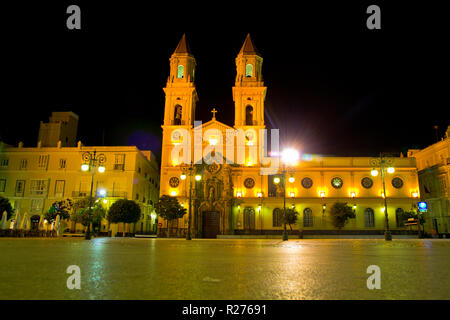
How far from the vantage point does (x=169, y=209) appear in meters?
39.1

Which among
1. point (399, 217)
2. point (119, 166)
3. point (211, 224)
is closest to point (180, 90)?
point (119, 166)

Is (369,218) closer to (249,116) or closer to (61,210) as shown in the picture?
(249,116)

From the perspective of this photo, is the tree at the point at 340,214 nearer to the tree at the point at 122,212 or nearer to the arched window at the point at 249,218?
the arched window at the point at 249,218

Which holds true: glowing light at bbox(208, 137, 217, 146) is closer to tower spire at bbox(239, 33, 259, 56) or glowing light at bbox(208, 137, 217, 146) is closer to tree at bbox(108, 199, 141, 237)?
tree at bbox(108, 199, 141, 237)

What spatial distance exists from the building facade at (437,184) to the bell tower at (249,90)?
26.7 metres

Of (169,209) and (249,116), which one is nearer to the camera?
(169,209)

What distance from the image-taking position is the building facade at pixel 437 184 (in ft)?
154

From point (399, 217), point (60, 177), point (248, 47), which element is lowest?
point (399, 217)

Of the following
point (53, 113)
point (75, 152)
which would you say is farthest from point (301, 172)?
point (53, 113)

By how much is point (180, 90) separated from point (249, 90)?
10.0 m

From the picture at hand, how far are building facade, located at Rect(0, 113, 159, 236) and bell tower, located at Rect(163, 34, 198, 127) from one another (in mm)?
7884

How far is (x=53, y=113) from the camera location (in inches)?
2286

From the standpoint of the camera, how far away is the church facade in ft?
142
